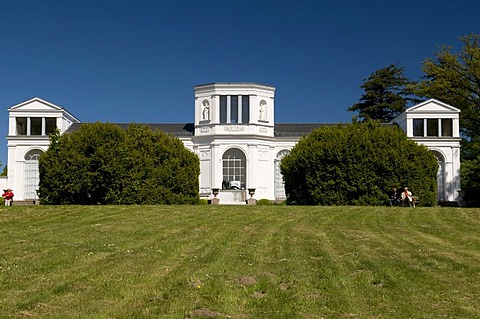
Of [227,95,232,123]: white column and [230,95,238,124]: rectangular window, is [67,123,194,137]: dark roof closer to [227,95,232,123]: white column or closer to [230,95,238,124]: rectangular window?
[227,95,232,123]: white column

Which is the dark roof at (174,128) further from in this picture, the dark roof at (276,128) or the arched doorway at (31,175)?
the arched doorway at (31,175)

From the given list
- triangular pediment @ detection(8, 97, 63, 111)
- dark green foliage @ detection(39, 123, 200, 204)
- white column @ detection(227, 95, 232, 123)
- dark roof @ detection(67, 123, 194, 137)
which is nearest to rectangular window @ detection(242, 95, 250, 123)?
white column @ detection(227, 95, 232, 123)

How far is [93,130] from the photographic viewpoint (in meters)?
28.2

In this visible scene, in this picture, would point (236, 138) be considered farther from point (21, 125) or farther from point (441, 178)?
point (21, 125)

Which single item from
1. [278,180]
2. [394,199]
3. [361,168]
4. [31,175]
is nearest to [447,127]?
[278,180]

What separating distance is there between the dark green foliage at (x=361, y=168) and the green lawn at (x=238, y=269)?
34.8ft

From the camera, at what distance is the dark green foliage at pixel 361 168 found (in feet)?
91.2

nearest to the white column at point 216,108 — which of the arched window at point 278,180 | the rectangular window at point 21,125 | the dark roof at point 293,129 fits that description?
the dark roof at point 293,129

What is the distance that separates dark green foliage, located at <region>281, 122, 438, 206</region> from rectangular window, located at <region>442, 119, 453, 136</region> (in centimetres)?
1437

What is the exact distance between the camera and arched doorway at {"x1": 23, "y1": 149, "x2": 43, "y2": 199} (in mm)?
42250

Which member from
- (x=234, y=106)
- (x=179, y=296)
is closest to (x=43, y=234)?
(x=179, y=296)

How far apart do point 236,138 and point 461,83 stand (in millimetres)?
19621

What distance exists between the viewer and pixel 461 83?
44875 mm

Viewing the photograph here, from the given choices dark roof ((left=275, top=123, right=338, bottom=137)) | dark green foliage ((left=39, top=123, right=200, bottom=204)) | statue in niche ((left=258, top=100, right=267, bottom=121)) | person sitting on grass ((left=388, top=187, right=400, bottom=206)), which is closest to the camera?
person sitting on grass ((left=388, top=187, right=400, bottom=206))
